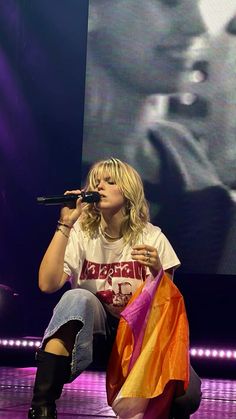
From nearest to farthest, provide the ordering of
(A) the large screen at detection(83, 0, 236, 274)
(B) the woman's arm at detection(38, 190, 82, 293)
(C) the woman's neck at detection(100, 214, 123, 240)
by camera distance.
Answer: (B) the woman's arm at detection(38, 190, 82, 293) → (C) the woman's neck at detection(100, 214, 123, 240) → (A) the large screen at detection(83, 0, 236, 274)

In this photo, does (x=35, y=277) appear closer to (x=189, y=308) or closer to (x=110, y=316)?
(x=189, y=308)

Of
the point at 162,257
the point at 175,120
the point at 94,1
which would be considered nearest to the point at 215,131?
the point at 175,120

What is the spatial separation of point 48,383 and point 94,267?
0.43m

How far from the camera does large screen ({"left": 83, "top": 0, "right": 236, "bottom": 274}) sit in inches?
189

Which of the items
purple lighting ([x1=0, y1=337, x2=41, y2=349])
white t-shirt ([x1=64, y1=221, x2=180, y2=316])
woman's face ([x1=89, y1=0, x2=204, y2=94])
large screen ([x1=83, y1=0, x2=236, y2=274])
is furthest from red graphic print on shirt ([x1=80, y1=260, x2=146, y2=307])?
purple lighting ([x1=0, y1=337, x2=41, y2=349])

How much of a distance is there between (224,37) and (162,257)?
247 centimetres

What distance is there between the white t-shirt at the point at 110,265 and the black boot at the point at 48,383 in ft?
0.92

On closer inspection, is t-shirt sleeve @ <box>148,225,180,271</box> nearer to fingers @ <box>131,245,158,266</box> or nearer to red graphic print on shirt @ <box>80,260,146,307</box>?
red graphic print on shirt @ <box>80,260,146,307</box>

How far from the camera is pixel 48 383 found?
2432mm

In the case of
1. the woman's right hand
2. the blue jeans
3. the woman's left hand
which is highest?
the woman's right hand

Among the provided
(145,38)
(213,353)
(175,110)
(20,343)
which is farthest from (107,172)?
(20,343)

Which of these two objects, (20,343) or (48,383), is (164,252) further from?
(20,343)

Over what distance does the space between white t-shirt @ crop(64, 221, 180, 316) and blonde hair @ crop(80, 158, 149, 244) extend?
0.09 feet

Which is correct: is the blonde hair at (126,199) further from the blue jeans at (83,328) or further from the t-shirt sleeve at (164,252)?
the blue jeans at (83,328)
